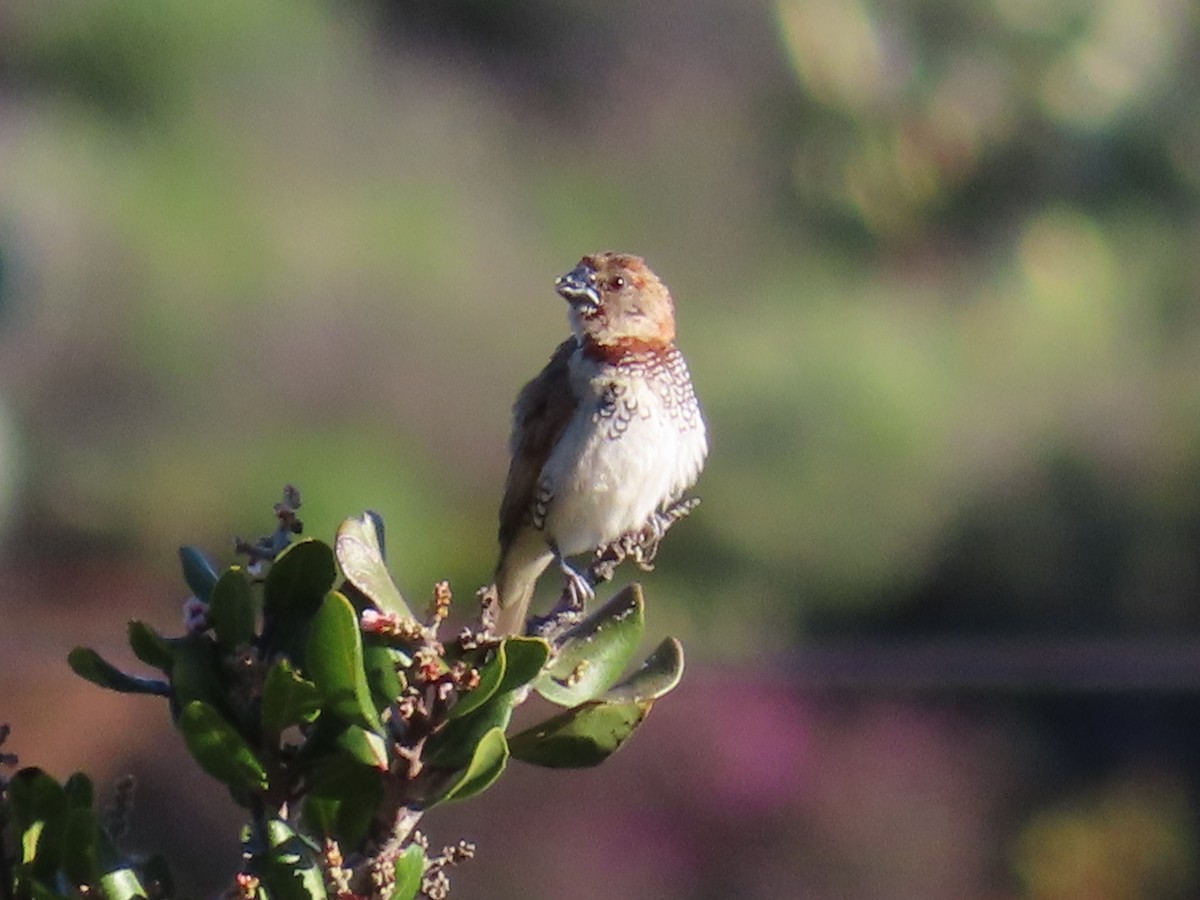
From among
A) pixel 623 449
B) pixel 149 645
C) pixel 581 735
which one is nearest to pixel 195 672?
pixel 149 645

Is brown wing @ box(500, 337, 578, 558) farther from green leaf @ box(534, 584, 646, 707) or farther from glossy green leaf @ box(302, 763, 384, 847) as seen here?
glossy green leaf @ box(302, 763, 384, 847)

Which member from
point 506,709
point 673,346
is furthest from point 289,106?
point 506,709

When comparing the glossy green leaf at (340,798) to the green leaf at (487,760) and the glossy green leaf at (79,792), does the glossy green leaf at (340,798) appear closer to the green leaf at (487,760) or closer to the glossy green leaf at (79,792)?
the green leaf at (487,760)

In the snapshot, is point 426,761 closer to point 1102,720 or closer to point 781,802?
point 781,802

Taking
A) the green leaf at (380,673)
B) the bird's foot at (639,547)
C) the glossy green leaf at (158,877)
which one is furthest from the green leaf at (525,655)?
the bird's foot at (639,547)

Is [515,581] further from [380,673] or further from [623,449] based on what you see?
[380,673]
